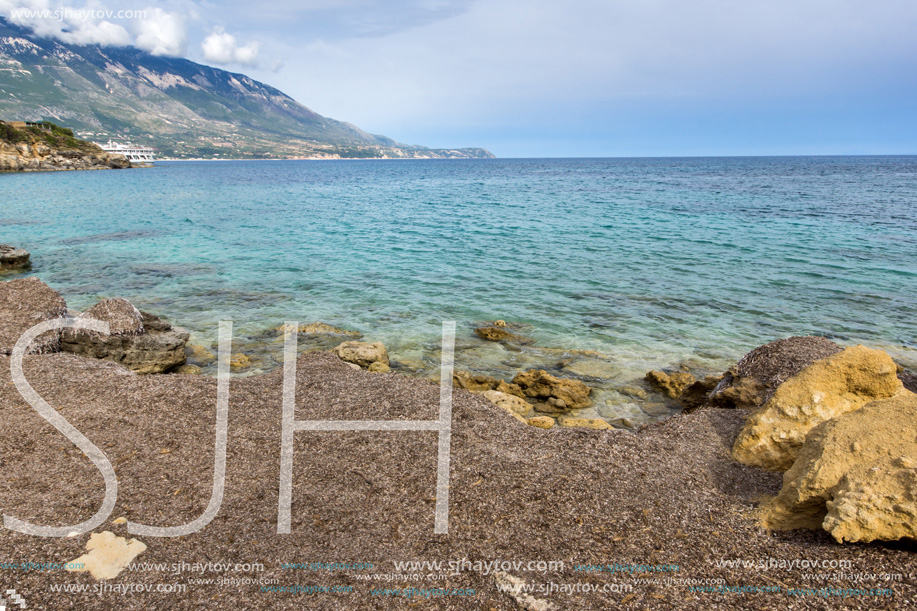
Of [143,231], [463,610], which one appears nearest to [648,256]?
→ [463,610]

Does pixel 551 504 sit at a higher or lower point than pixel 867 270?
lower

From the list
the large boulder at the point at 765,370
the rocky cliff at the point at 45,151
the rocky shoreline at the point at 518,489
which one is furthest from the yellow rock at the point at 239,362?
the rocky cliff at the point at 45,151

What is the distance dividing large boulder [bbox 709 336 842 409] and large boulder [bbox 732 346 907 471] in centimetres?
Result: 135

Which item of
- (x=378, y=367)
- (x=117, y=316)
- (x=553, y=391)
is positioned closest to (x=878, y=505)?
(x=553, y=391)

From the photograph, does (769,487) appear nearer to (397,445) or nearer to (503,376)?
(397,445)

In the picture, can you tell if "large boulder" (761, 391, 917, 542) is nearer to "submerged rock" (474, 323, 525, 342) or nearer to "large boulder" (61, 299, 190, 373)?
"submerged rock" (474, 323, 525, 342)

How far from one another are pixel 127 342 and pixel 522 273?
14529 mm

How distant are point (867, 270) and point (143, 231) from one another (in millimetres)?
39209

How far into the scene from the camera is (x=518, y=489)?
17.5 feet

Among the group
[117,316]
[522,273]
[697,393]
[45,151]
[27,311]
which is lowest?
[697,393]

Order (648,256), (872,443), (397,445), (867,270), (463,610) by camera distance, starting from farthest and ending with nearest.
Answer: (648,256) < (867,270) < (397,445) < (872,443) < (463,610)

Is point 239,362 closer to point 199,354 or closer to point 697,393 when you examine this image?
point 199,354

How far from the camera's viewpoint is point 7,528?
4664mm

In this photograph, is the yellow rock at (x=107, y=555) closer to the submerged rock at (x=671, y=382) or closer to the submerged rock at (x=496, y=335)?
the submerged rock at (x=671, y=382)
